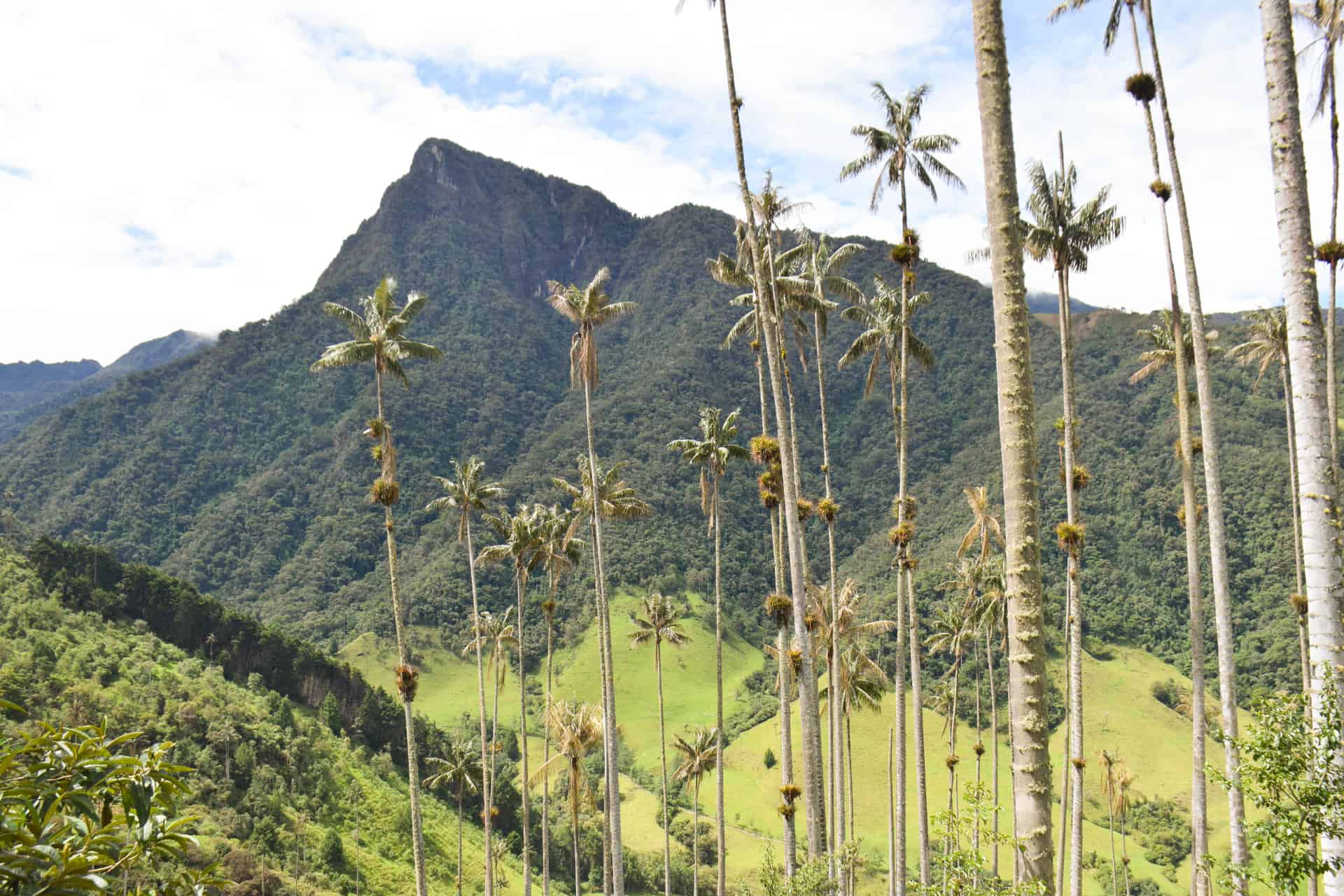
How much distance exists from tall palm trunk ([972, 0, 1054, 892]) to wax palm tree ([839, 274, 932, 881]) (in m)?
17.4

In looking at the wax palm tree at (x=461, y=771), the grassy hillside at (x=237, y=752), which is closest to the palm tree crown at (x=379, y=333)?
the grassy hillside at (x=237, y=752)

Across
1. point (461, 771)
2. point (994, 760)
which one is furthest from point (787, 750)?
point (461, 771)

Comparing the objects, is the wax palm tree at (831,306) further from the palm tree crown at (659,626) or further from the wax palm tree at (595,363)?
the palm tree crown at (659,626)

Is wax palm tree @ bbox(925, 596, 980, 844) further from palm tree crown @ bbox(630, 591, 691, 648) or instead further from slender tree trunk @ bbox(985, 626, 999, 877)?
palm tree crown @ bbox(630, 591, 691, 648)

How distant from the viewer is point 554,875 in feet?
244

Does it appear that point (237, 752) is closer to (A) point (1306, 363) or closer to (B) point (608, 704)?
(B) point (608, 704)

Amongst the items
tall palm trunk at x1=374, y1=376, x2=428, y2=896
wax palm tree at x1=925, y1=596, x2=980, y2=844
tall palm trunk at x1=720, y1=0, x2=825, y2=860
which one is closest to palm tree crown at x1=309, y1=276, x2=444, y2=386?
tall palm trunk at x1=374, y1=376, x2=428, y2=896

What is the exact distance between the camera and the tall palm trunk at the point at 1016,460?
7.31 meters

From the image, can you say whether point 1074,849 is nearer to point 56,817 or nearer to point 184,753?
point 56,817

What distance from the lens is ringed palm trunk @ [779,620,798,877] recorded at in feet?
76.2

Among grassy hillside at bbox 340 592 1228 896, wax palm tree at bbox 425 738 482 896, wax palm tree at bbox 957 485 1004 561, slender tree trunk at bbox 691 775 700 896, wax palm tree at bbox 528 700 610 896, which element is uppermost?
wax palm tree at bbox 957 485 1004 561

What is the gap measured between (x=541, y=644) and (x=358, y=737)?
61.7 m

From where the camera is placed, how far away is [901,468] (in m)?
26.3

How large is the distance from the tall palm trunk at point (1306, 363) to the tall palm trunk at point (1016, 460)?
3.29 metres
